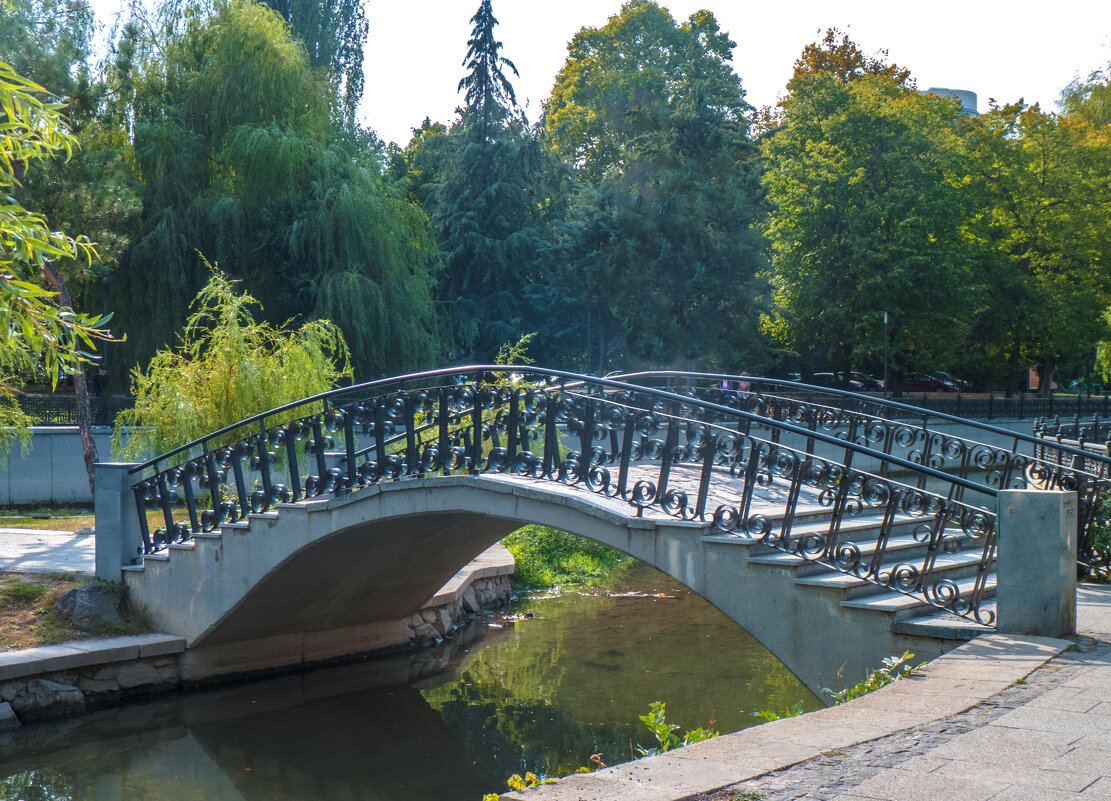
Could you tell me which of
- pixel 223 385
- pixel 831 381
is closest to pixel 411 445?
pixel 223 385

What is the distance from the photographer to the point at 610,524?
7383 millimetres

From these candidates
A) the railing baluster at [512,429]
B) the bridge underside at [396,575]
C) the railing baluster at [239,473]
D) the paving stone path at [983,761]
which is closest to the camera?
the paving stone path at [983,761]

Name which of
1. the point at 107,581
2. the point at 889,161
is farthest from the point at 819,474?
the point at 889,161

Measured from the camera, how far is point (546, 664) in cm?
1137

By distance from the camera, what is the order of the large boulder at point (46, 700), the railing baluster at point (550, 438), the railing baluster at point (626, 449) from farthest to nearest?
the large boulder at point (46, 700) < the railing baluster at point (550, 438) < the railing baluster at point (626, 449)

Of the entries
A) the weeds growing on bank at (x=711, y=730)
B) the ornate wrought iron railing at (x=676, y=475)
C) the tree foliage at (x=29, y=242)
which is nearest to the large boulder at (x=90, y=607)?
the ornate wrought iron railing at (x=676, y=475)

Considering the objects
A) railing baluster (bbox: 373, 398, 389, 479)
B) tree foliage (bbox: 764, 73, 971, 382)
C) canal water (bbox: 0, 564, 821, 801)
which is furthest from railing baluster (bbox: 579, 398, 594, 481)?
tree foliage (bbox: 764, 73, 971, 382)

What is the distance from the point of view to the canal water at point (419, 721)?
8305 mm

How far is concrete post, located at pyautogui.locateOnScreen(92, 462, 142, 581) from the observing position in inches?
429

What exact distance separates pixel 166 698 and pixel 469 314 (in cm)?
2502

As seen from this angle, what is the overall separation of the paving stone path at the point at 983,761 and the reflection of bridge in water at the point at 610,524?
1386 millimetres

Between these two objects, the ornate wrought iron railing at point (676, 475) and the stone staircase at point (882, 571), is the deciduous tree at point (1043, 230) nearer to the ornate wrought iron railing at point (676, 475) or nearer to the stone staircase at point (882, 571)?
the ornate wrought iron railing at point (676, 475)

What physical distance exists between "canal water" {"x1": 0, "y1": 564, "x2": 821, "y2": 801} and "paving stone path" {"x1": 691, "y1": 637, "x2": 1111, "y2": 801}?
178 inches

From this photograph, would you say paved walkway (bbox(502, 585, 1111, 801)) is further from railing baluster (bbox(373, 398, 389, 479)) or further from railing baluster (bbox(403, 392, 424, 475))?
railing baluster (bbox(373, 398, 389, 479))
